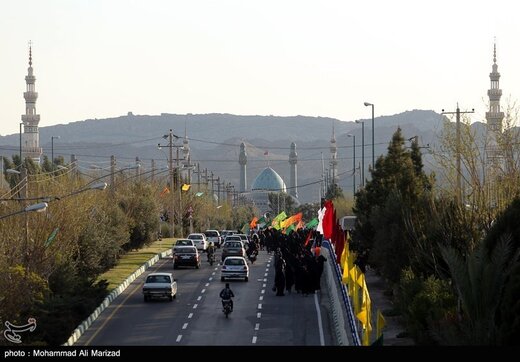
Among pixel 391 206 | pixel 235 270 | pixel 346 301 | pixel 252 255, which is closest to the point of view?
pixel 346 301

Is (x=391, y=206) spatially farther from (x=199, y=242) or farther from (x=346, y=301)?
(x=199, y=242)

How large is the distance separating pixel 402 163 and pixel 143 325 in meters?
21.2

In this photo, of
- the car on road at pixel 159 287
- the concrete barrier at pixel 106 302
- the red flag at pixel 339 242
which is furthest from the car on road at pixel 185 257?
the red flag at pixel 339 242

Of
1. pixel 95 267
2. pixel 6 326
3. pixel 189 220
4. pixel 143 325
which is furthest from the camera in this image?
pixel 189 220

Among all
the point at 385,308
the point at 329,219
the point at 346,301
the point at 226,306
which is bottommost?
the point at 385,308

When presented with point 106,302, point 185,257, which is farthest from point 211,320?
point 185,257

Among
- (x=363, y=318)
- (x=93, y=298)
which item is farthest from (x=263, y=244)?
(x=363, y=318)

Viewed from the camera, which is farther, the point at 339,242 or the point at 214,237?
the point at 214,237

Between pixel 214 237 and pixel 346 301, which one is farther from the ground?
pixel 346 301

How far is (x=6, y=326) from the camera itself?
3309cm

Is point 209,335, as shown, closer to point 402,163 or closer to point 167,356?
point 167,356

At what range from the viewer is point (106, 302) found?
44062 mm

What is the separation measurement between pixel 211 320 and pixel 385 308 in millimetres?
6099

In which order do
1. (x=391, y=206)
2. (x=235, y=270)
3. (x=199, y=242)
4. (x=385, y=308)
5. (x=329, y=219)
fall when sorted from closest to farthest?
(x=385, y=308), (x=391, y=206), (x=329, y=219), (x=235, y=270), (x=199, y=242)
